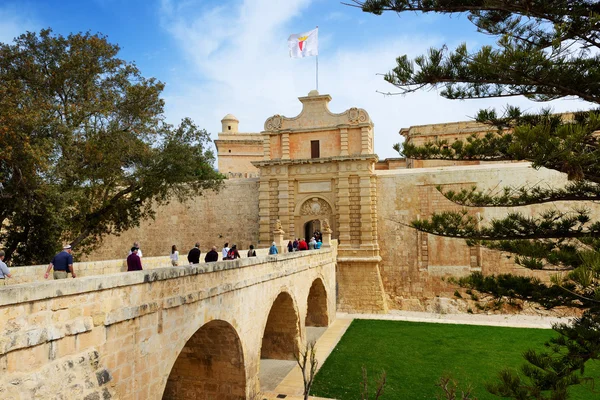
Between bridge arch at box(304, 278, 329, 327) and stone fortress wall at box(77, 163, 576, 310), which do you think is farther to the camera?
stone fortress wall at box(77, 163, 576, 310)

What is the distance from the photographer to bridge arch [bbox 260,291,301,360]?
12.5 meters

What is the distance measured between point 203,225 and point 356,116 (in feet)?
30.7

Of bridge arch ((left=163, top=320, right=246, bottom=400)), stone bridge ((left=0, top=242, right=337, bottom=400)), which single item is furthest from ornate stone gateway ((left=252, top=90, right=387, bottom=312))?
bridge arch ((left=163, top=320, right=246, bottom=400))

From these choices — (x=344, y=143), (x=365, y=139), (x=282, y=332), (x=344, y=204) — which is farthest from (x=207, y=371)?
(x=365, y=139)

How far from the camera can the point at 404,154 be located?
7.43m

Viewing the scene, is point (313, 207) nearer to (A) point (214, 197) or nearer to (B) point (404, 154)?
(A) point (214, 197)

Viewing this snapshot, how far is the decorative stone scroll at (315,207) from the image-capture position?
787 inches

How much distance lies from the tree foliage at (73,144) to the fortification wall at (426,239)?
9.21 meters

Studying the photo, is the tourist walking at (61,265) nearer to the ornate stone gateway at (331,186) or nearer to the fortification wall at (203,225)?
the ornate stone gateway at (331,186)

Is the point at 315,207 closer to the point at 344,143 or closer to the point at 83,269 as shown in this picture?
the point at 344,143

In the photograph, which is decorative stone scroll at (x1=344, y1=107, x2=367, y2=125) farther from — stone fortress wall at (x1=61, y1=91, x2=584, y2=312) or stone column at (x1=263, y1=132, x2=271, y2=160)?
stone column at (x1=263, y1=132, x2=271, y2=160)

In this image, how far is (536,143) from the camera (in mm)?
4758

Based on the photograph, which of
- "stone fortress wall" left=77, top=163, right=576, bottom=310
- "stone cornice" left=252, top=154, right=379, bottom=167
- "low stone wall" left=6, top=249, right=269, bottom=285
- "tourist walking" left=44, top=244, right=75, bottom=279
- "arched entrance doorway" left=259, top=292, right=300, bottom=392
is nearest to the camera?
"tourist walking" left=44, top=244, right=75, bottom=279

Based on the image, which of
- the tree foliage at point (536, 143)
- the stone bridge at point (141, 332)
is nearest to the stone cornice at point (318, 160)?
the stone bridge at point (141, 332)
